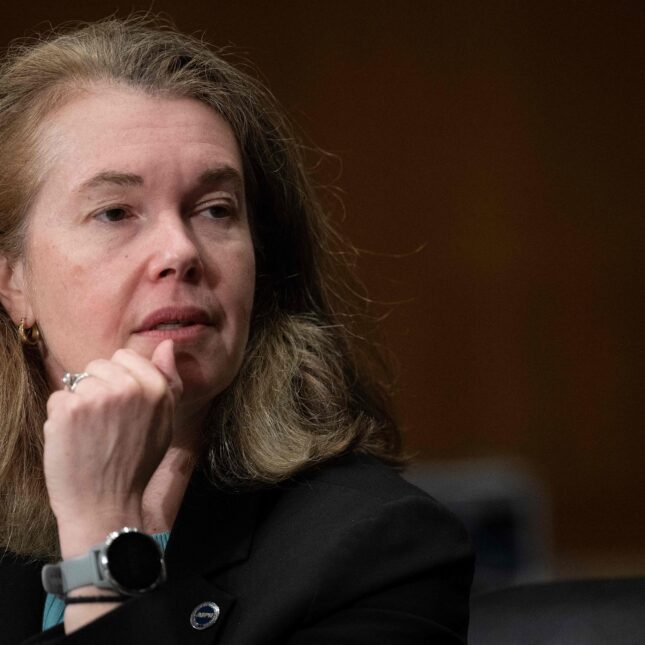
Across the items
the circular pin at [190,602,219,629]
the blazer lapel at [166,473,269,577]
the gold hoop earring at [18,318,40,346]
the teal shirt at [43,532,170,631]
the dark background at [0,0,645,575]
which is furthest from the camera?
the dark background at [0,0,645,575]

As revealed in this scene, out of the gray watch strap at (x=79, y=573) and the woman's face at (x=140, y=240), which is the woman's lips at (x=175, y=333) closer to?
the woman's face at (x=140, y=240)

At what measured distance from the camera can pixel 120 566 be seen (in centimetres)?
158

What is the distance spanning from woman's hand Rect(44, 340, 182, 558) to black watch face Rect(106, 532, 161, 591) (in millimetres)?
41

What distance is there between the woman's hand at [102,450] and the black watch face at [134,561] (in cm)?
4

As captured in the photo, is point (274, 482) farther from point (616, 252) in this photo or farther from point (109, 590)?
point (616, 252)

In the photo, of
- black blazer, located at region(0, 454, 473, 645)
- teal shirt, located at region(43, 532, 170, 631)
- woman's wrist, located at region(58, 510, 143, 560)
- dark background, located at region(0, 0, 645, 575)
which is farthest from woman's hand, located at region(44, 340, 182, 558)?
dark background, located at region(0, 0, 645, 575)

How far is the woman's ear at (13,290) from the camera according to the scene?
207 cm

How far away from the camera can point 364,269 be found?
4.53 meters

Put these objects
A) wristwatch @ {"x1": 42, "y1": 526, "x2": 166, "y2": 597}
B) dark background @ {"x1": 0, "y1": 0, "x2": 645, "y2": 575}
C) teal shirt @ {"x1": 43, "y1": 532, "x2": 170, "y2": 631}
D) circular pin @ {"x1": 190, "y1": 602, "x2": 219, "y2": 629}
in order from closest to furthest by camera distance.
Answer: wristwatch @ {"x1": 42, "y1": 526, "x2": 166, "y2": 597} < circular pin @ {"x1": 190, "y1": 602, "x2": 219, "y2": 629} < teal shirt @ {"x1": 43, "y1": 532, "x2": 170, "y2": 631} < dark background @ {"x1": 0, "y1": 0, "x2": 645, "y2": 575}

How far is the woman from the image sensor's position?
1.67 m

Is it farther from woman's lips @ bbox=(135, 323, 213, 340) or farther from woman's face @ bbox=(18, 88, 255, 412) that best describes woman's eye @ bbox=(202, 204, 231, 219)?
woman's lips @ bbox=(135, 323, 213, 340)

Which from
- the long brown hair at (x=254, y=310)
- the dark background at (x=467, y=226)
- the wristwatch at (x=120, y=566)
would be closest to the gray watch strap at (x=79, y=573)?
the wristwatch at (x=120, y=566)

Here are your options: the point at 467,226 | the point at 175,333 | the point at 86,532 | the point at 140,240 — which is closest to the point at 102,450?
the point at 86,532

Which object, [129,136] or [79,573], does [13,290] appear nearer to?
[129,136]
